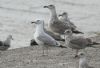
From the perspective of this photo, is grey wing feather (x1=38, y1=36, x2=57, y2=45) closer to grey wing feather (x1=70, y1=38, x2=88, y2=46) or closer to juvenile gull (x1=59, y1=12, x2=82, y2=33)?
grey wing feather (x1=70, y1=38, x2=88, y2=46)

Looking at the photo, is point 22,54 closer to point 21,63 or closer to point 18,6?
point 21,63

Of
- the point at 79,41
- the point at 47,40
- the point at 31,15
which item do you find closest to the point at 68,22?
the point at 47,40

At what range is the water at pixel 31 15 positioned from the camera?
19.6 m

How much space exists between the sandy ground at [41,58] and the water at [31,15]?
10.1ft

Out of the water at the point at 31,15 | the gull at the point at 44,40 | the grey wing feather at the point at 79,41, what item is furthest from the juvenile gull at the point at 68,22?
the grey wing feather at the point at 79,41

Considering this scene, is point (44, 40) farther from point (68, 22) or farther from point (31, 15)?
point (31, 15)

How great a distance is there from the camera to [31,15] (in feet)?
73.7

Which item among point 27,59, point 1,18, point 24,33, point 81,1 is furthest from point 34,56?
point 81,1

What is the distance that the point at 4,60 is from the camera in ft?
44.7

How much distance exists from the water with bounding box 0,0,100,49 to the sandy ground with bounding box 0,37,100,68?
3.08 m

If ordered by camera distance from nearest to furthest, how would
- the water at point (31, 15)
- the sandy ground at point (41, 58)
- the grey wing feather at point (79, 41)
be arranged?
1. the sandy ground at point (41, 58)
2. the grey wing feather at point (79, 41)
3. the water at point (31, 15)

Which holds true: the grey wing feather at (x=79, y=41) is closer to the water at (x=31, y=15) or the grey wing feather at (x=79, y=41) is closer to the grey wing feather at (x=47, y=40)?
the grey wing feather at (x=47, y=40)

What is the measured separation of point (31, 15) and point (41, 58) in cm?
893

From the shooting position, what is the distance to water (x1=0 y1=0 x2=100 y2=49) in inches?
773
